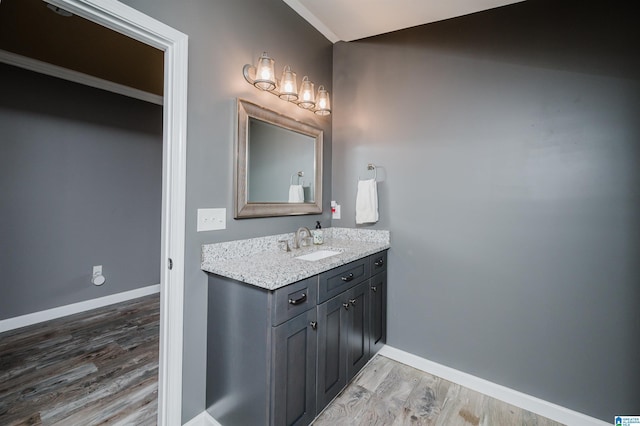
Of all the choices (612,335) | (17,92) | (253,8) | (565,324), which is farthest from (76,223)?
(612,335)

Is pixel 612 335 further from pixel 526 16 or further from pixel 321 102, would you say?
pixel 321 102

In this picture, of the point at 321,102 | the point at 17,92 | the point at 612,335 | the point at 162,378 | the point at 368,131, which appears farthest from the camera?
the point at 17,92

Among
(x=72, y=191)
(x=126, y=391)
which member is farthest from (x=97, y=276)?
(x=126, y=391)

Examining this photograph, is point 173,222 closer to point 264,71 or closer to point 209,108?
point 209,108

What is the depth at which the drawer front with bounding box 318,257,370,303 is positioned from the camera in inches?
57.2

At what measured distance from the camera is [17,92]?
249 centimetres

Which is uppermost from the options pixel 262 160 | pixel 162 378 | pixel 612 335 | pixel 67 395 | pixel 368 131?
pixel 368 131

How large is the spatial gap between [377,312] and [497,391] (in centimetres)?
89

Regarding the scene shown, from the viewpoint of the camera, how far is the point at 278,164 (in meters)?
1.95

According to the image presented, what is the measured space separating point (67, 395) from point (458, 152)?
9.99 feet

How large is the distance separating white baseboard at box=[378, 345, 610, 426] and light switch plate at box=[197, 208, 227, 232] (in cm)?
166

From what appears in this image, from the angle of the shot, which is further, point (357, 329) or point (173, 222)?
point (357, 329)

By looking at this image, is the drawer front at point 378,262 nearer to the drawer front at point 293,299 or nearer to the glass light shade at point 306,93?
the drawer front at point 293,299

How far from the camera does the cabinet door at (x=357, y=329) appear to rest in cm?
170
